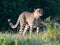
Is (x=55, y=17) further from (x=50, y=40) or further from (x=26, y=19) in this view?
(x=50, y=40)

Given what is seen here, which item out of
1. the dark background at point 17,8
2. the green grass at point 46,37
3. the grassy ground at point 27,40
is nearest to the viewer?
the grassy ground at point 27,40

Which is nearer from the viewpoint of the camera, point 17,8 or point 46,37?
point 46,37

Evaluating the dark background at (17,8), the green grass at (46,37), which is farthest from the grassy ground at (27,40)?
the dark background at (17,8)

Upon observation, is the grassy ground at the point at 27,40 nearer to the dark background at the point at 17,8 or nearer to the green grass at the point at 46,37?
the green grass at the point at 46,37

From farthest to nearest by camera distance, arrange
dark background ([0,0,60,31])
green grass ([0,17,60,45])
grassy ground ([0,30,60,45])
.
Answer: dark background ([0,0,60,31]), green grass ([0,17,60,45]), grassy ground ([0,30,60,45])

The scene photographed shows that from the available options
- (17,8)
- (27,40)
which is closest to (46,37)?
(27,40)

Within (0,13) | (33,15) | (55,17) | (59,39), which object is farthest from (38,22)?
(55,17)

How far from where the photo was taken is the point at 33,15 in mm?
17703

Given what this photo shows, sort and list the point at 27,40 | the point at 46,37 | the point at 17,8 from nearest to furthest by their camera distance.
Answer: the point at 27,40, the point at 46,37, the point at 17,8

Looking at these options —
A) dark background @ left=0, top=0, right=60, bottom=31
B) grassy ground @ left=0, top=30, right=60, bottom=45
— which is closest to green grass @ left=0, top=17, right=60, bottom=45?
grassy ground @ left=0, top=30, right=60, bottom=45

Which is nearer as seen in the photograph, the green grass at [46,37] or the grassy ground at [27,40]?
the grassy ground at [27,40]

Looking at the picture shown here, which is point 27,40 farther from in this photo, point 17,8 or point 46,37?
point 17,8

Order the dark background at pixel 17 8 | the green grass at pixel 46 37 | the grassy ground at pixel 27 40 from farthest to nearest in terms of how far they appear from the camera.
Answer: the dark background at pixel 17 8 < the green grass at pixel 46 37 < the grassy ground at pixel 27 40

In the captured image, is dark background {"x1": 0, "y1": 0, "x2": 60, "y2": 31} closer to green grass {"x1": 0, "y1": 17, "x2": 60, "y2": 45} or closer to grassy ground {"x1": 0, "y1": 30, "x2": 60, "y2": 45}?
green grass {"x1": 0, "y1": 17, "x2": 60, "y2": 45}
